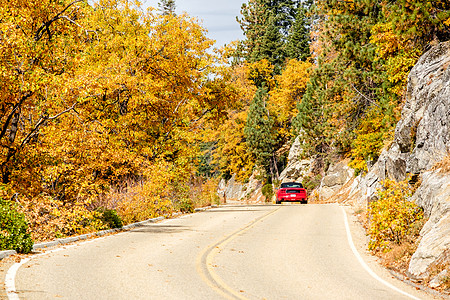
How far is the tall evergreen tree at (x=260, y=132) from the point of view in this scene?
65.8 m

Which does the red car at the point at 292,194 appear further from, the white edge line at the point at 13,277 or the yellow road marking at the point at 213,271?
the white edge line at the point at 13,277

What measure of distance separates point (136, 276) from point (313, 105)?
4256 centimetres

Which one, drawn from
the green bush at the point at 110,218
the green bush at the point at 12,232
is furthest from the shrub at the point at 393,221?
the green bush at the point at 110,218

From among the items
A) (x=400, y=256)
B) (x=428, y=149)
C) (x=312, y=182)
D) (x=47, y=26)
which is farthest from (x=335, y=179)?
(x=400, y=256)

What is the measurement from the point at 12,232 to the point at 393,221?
371 inches

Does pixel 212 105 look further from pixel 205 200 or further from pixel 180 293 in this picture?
pixel 180 293

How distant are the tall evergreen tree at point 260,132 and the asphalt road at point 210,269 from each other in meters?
48.6

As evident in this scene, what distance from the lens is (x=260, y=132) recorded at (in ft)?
216

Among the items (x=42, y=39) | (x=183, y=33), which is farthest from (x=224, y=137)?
(x=42, y=39)

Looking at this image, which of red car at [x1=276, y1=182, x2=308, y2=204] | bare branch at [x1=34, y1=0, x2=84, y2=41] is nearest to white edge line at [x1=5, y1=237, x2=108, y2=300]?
bare branch at [x1=34, y1=0, x2=84, y2=41]

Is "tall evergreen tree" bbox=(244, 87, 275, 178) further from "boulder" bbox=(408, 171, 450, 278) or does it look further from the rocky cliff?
"boulder" bbox=(408, 171, 450, 278)

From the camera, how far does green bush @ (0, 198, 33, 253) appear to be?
1204 centimetres

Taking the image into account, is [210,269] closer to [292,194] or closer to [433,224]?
[433,224]

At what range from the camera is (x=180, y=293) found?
26.8 feet
